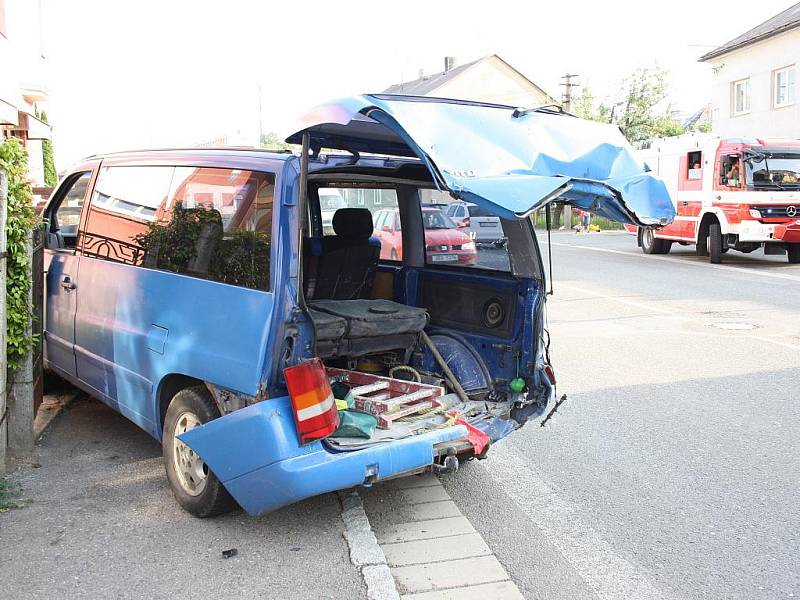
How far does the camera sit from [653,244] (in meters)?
21.7

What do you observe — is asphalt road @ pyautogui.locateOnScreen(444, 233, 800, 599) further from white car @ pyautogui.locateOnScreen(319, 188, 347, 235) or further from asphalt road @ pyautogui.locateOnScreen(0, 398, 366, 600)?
white car @ pyautogui.locateOnScreen(319, 188, 347, 235)

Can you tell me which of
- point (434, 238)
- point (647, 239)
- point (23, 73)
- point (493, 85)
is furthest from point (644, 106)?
point (434, 238)

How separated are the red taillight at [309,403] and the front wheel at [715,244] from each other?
16543 mm

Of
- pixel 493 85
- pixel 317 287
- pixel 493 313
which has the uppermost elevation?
pixel 493 85

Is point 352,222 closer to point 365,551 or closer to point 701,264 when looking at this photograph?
point 365,551

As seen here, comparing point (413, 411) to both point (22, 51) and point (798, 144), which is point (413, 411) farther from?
point (22, 51)

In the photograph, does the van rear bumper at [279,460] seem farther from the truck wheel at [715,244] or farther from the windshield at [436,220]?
the truck wheel at [715,244]

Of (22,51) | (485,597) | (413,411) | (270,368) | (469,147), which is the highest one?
(22,51)

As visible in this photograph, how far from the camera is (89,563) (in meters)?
3.80

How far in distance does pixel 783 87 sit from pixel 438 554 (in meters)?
33.2

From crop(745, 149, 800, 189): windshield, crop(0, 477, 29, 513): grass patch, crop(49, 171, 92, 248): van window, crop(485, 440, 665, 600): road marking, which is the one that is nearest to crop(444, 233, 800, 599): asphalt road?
crop(485, 440, 665, 600): road marking

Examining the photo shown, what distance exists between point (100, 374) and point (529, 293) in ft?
9.04

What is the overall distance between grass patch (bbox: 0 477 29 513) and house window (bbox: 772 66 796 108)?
32546 mm

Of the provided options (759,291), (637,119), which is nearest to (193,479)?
(759,291)
